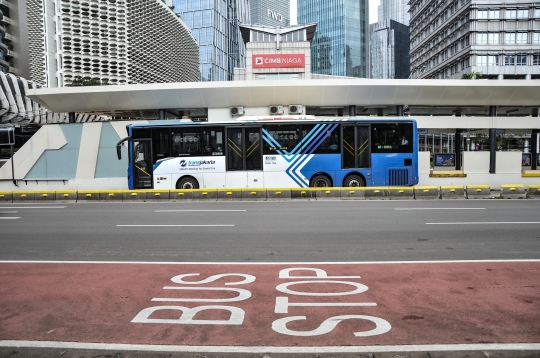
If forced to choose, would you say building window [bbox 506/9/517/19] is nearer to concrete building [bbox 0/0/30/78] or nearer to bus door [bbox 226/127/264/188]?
bus door [bbox 226/127/264/188]

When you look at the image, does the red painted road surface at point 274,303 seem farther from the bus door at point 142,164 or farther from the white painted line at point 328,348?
the bus door at point 142,164

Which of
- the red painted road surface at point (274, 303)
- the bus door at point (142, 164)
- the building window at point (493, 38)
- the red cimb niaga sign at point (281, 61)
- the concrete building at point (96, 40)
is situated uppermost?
the concrete building at point (96, 40)

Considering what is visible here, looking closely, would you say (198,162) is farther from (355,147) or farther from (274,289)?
(274,289)

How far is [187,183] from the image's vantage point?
19.2 meters

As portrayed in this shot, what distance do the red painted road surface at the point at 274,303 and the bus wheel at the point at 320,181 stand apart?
11821 millimetres

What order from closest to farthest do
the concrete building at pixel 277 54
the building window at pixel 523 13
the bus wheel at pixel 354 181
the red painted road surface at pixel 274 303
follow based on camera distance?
the red painted road surface at pixel 274 303
the bus wheel at pixel 354 181
the concrete building at pixel 277 54
the building window at pixel 523 13

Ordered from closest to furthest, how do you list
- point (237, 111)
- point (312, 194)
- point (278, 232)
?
1. point (278, 232)
2. point (312, 194)
3. point (237, 111)

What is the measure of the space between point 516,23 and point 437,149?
27.3 metres

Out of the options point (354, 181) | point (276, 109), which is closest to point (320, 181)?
point (354, 181)

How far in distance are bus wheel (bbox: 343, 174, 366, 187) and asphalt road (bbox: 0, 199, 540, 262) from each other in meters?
3.58

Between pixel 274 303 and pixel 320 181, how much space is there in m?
14.0

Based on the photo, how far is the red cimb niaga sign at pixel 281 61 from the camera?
1797 inches

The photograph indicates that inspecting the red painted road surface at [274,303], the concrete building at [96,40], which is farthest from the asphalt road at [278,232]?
the concrete building at [96,40]

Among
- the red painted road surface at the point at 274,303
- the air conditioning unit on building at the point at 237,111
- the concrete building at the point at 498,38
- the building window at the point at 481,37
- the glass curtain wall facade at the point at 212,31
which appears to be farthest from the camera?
the glass curtain wall facade at the point at 212,31
